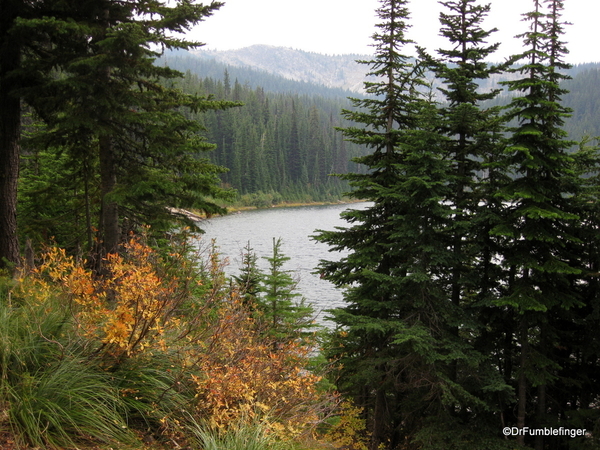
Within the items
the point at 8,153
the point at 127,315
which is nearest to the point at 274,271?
the point at 8,153

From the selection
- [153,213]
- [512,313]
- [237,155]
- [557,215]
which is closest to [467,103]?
[557,215]

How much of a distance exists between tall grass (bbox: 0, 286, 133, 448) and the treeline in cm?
8490

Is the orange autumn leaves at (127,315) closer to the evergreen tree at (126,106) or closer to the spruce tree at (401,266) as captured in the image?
the evergreen tree at (126,106)

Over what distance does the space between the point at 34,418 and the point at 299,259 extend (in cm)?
3331

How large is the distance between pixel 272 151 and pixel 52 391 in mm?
105185

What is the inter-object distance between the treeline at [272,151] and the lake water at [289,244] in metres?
26.3

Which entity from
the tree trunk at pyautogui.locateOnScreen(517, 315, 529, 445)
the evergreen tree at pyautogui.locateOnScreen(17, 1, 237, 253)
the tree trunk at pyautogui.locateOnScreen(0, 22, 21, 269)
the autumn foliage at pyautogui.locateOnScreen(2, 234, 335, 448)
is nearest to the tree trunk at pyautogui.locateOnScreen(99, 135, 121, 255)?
the evergreen tree at pyautogui.locateOnScreen(17, 1, 237, 253)

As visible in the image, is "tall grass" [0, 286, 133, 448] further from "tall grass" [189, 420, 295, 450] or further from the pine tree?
the pine tree

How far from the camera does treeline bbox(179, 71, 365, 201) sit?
94.6 m

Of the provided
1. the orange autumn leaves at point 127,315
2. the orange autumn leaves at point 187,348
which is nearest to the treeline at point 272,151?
the orange autumn leaves at point 187,348

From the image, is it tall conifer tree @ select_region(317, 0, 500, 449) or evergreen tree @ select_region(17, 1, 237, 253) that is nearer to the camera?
evergreen tree @ select_region(17, 1, 237, 253)

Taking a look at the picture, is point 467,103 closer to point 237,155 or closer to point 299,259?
point 299,259

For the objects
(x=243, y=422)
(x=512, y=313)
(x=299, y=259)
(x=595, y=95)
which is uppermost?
(x=595, y=95)

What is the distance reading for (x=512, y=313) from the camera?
11.5 m
